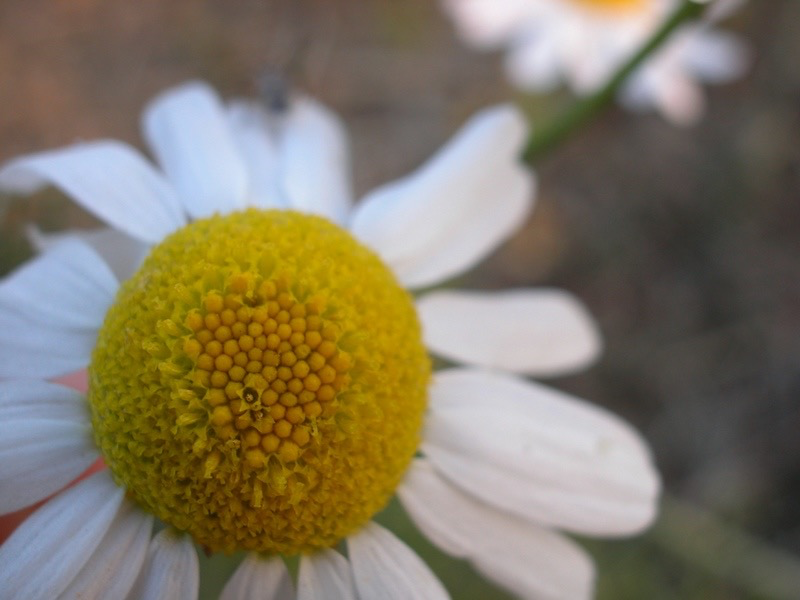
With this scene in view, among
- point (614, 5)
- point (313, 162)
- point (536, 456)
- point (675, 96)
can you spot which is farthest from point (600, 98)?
point (614, 5)

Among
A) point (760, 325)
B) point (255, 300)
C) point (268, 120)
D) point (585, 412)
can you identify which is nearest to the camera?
point (255, 300)

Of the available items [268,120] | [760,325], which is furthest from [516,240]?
[268,120]

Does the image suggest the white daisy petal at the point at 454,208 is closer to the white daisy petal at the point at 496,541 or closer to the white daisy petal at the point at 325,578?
the white daisy petal at the point at 496,541

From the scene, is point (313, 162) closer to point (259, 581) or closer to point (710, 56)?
point (259, 581)

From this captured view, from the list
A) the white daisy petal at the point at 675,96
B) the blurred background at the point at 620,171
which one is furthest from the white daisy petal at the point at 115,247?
the white daisy petal at the point at 675,96

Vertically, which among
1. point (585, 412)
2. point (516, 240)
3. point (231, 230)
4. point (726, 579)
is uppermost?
point (231, 230)

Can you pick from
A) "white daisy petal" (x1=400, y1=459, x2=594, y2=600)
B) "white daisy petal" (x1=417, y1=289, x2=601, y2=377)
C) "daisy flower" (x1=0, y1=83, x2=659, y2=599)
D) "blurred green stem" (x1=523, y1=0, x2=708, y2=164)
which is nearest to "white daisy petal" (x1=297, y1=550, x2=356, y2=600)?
"daisy flower" (x1=0, y1=83, x2=659, y2=599)

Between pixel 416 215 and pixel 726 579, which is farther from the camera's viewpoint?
pixel 726 579

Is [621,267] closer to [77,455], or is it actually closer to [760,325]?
[760,325]
